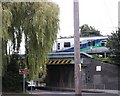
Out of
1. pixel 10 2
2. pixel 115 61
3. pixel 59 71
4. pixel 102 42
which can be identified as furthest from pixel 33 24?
pixel 102 42

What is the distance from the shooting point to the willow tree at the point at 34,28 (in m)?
22.8

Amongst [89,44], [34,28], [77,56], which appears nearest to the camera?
[77,56]

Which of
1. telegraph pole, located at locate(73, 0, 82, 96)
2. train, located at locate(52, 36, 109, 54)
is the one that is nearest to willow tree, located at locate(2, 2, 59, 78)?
telegraph pole, located at locate(73, 0, 82, 96)

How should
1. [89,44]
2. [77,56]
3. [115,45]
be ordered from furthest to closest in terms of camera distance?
[89,44]
[115,45]
[77,56]

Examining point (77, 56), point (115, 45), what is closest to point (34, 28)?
point (77, 56)

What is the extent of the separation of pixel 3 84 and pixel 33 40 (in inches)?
222

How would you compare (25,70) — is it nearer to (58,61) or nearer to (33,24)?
(33,24)

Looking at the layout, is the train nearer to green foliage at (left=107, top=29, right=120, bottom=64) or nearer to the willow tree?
green foliage at (left=107, top=29, right=120, bottom=64)

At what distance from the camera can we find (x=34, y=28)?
23.2 m

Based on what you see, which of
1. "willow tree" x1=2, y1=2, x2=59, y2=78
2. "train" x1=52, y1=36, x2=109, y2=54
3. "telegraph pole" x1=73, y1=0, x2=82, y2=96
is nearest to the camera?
"telegraph pole" x1=73, y1=0, x2=82, y2=96

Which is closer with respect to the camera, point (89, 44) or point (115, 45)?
point (115, 45)

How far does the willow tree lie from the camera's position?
22.8 m

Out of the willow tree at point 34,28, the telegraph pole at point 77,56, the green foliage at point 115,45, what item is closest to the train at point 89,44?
the green foliage at point 115,45

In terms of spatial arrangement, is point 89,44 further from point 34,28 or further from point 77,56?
point 77,56
